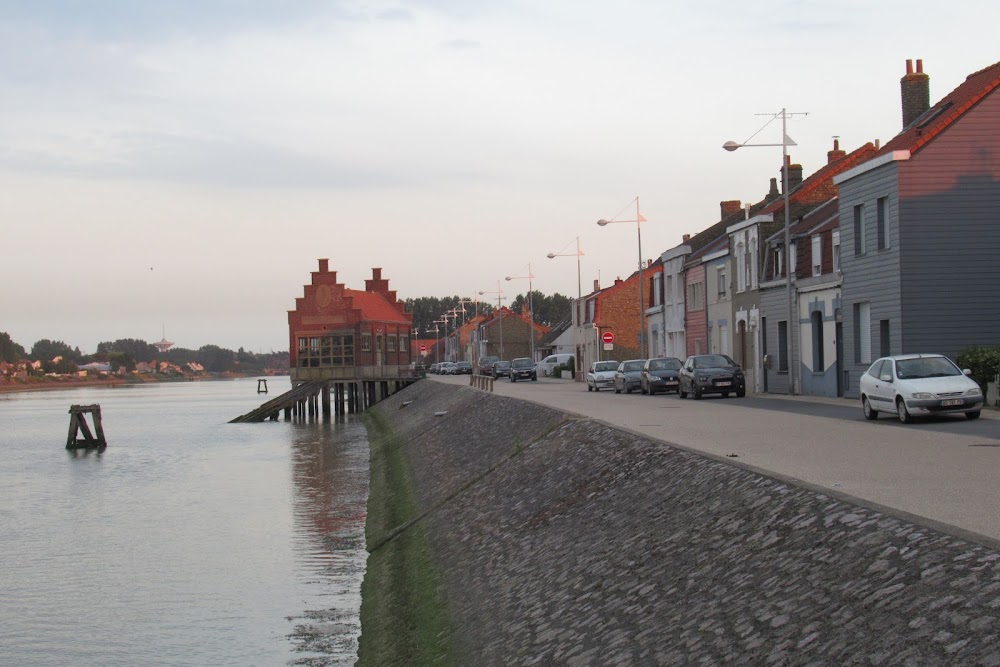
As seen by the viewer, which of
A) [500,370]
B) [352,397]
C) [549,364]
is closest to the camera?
[500,370]

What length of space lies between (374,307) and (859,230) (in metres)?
71.4

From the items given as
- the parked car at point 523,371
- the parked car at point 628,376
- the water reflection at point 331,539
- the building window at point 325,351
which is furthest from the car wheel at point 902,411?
the building window at point 325,351

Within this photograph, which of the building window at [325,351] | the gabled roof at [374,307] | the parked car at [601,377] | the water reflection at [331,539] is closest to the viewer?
the water reflection at [331,539]

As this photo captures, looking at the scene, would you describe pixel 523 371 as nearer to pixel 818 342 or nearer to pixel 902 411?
pixel 818 342

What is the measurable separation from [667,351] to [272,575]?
159ft

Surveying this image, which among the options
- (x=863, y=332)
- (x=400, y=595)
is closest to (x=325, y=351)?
(x=863, y=332)

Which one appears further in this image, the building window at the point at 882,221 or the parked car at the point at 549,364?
the parked car at the point at 549,364

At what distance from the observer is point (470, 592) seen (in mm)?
15617

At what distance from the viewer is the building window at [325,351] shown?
309 ft

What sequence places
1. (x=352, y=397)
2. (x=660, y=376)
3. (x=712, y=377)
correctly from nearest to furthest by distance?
1. (x=712, y=377)
2. (x=660, y=376)
3. (x=352, y=397)

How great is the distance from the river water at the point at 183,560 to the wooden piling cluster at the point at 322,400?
1186 inches

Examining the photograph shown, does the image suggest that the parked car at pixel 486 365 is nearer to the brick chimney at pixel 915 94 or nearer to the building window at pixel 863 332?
the brick chimney at pixel 915 94

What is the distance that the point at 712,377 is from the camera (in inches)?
1652

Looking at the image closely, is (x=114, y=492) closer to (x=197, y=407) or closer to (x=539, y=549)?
(x=539, y=549)
